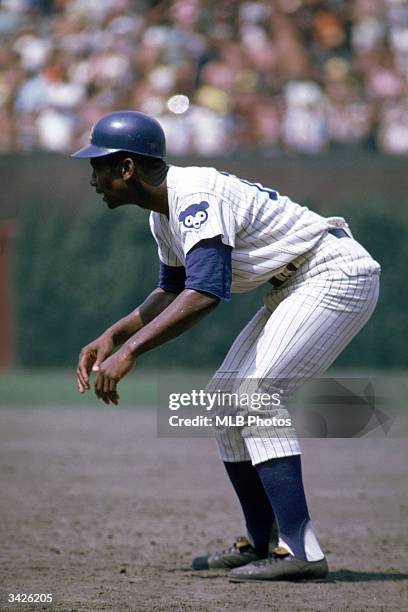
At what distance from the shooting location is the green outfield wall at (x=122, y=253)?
14.0 metres

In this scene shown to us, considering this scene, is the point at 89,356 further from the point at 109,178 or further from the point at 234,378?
the point at 109,178

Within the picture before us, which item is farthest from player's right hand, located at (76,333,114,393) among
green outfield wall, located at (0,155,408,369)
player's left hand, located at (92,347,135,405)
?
green outfield wall, located at (0,155,408,369)

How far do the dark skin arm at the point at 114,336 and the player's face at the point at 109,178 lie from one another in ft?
1.73

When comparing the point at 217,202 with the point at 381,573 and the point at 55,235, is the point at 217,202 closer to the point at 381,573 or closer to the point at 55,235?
the point at 381,573

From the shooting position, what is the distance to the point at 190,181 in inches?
150

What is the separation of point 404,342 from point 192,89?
14.4ft

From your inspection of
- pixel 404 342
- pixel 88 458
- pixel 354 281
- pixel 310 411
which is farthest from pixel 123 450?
pixel 404 342

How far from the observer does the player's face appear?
3.84 meters

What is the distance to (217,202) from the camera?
3.72 meters

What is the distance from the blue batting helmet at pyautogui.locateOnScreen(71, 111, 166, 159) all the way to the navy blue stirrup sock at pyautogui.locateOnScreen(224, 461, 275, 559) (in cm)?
126

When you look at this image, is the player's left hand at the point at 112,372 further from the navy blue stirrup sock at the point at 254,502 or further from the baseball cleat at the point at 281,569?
the baseball cleat at the point at 281,569

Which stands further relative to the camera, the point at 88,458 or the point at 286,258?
the point at 88,458

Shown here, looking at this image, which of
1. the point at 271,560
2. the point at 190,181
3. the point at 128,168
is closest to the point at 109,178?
the point at 128,168

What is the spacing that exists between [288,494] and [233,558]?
52cm
